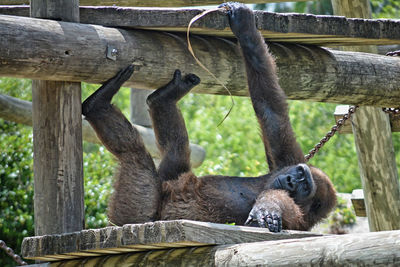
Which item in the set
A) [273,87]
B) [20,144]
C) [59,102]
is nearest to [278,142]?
[273,87]

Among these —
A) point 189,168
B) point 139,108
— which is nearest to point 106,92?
point 189,168

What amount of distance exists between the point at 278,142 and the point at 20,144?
482 cm

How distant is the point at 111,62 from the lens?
Answer: 14.9 ft

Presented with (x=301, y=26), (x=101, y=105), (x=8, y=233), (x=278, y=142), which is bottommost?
(x=8, y=233)

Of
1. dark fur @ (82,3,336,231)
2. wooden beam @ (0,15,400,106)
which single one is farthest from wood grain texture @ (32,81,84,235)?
dark fur @ (82,3,336,231)

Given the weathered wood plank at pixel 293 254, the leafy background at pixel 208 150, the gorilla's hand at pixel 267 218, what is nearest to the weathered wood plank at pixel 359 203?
the leafy background at pixel 208 150

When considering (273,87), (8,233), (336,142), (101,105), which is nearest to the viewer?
(101,105)

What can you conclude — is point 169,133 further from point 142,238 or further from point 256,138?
point 256,138

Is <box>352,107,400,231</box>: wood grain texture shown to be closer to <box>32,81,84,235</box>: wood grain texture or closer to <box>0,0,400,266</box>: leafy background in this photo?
<box>0,0,400,266</box>: leafy background

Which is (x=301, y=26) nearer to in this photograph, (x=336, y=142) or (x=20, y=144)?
(x=20, y=144)

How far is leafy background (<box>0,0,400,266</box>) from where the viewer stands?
848cm

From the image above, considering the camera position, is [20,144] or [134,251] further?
[20,144]

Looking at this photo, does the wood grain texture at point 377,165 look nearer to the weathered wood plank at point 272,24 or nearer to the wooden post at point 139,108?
the weathered wood plank at point 272,24

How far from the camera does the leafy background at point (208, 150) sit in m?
8.48
